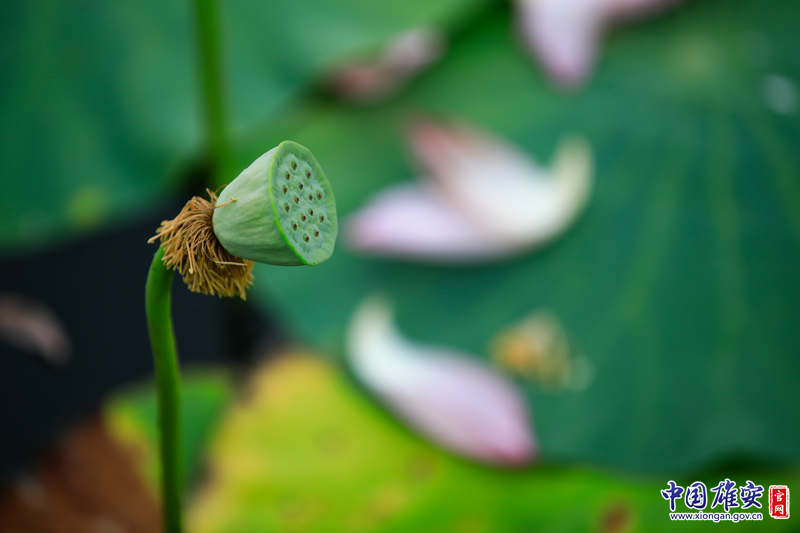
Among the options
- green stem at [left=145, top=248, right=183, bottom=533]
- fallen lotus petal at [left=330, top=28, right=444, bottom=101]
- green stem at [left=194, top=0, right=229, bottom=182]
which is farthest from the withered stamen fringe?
fallen lotus petal at [left=330, top=28, right=444, bottom=101]

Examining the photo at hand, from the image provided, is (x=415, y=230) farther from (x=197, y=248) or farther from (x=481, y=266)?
(x=197, y=248)

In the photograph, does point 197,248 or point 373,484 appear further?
point 373,484

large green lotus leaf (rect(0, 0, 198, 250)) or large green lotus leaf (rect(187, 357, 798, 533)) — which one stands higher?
large green lotus leaf (rect(0, 0, 198, 250))

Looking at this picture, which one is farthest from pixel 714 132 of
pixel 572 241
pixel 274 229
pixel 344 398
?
pixel 274 229

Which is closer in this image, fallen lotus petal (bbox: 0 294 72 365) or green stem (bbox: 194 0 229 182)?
green stem (bbox: 194 0 229 182)

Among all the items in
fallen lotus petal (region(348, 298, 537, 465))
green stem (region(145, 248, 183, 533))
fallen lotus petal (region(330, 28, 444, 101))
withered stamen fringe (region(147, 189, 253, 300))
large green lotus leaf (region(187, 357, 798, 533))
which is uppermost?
fallen lotus petal (region(330, 28, 444, 101))

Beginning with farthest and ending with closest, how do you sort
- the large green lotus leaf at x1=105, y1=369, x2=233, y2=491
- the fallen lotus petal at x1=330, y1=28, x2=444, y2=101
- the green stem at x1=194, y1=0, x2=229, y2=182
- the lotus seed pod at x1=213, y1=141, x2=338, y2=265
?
the fallen lotus petal at x1=330, y1=28, x2=444, y2=101 < the large green lotus leaf at x1=105, y1=369, x2=233, y2=491 < the green stem at x1=194, y1=0, x2=229, y2=182 < the lotus seed pod at x1=213, y1=141, x2=338, y2=265

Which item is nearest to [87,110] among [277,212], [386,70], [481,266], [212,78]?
[212,78]

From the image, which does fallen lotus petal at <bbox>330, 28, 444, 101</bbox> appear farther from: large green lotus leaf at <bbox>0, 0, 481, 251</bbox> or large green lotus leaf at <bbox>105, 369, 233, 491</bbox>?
large green lotus leaf at <bbox>105, 369, 233, 491</bbox>
